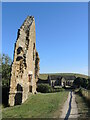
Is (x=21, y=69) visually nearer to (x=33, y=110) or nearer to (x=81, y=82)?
(x=33, y=110)

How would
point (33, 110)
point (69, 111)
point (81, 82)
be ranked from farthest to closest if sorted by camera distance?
point (81, 82) → point (33, 110) → point (69, 111)

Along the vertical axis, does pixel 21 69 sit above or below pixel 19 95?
above

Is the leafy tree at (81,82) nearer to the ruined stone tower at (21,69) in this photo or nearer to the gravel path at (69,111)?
the ruined stone tower at (21,69)

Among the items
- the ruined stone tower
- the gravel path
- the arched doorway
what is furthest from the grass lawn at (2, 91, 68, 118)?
the ruined stone tower

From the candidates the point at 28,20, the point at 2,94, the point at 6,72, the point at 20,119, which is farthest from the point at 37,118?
the point at 6,72

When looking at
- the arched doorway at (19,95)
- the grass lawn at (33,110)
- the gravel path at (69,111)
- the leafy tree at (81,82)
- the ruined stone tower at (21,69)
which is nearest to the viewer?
the gravel path at (69,111)

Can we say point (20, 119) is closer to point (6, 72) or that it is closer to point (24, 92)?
point (24, 92)

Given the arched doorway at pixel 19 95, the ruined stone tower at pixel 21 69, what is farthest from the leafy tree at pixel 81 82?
the arched doorway at pixel 19 95

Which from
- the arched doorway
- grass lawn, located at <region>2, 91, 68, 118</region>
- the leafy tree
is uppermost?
the arched doorway

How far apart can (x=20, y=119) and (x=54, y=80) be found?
232 feet

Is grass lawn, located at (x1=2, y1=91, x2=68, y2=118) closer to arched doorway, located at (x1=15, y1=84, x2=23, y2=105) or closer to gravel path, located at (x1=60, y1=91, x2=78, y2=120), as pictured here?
gravel path, located at (x1=60, y1=91, x2=78, y2=120)

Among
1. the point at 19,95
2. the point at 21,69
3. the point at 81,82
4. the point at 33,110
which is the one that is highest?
the point at 21,69

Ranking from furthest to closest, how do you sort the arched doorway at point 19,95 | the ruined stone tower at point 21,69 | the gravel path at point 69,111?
the ruined stone tower at point 21,69 < the arched doorway at point 19,95 < the gravel path at point 69,111

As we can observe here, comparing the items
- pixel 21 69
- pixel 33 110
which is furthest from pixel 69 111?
pixel 21 69
